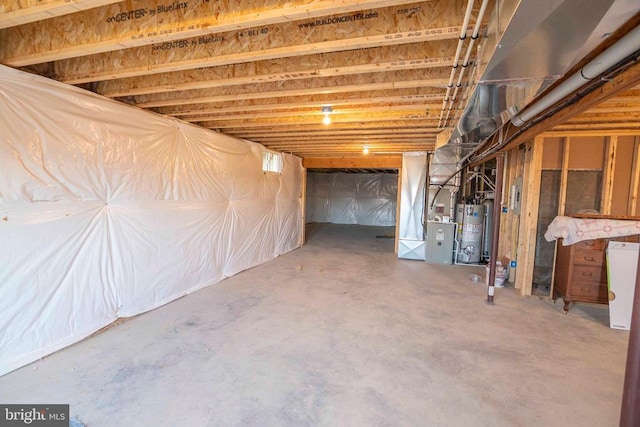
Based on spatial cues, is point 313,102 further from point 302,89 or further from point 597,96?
point 597,96

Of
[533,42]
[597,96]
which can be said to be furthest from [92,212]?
[597,96]

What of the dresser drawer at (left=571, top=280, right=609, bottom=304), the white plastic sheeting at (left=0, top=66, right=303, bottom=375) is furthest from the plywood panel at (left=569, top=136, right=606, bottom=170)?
the white plastic sheeting at (left=0, top=66, right=303, bottom=375)

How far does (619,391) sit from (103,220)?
4143mm

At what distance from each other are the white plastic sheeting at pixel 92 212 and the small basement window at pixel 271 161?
3.82 feet

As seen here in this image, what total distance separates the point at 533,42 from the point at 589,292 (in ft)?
10.7

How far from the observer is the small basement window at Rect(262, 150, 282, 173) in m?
5.25

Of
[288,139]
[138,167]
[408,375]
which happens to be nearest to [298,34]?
[138,167]

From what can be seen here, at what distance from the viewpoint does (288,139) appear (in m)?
4.78

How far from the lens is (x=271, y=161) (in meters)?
5.50

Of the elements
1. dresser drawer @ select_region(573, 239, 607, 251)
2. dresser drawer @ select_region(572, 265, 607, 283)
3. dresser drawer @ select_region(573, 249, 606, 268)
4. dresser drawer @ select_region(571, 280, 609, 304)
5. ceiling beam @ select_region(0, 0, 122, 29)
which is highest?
ceiling beam @ select_region(0, 0, 122, 29)

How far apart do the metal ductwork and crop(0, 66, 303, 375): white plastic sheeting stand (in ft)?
9.71

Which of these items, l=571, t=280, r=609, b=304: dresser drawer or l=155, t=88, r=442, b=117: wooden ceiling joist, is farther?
l=571, t=280, r=609, b=304: dresser drawer

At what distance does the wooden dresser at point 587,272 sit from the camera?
3113 mm

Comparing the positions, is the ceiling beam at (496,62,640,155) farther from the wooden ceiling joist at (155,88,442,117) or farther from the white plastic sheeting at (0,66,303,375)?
the white plastic sheeting at (0,66,303,375)
